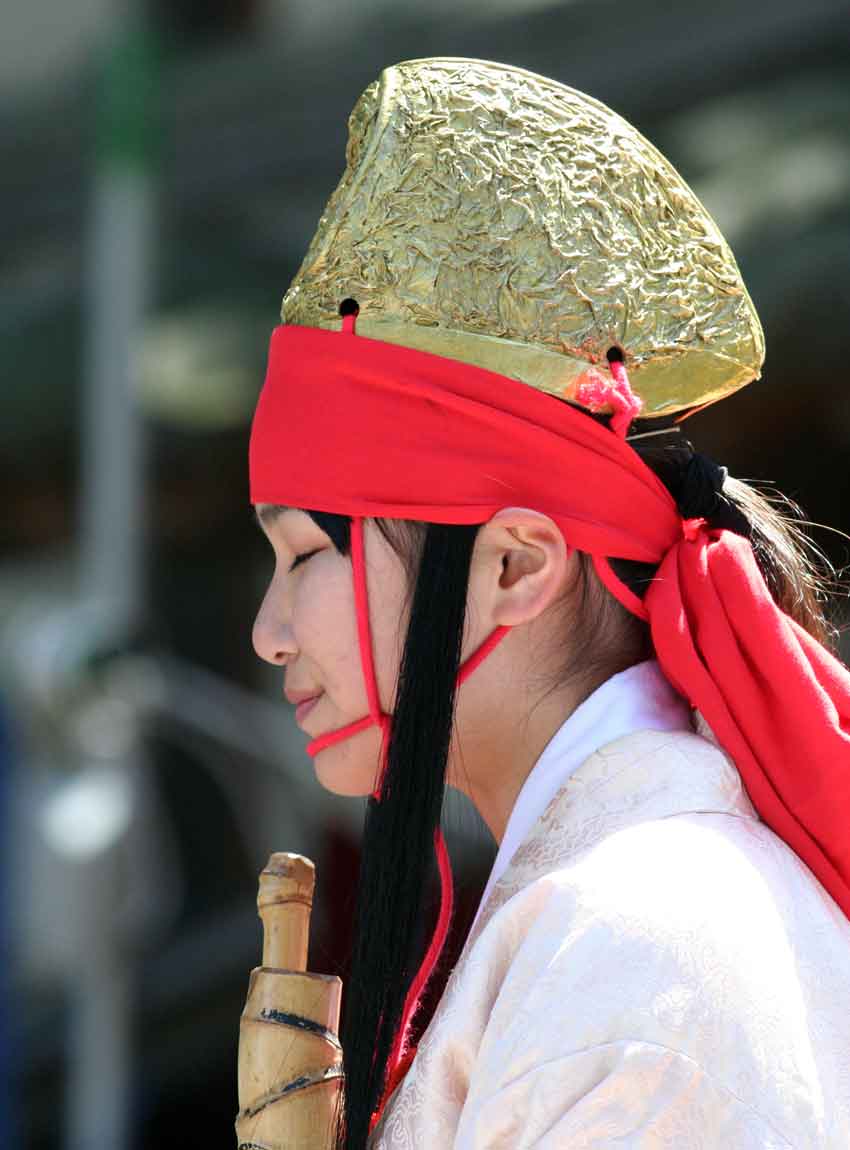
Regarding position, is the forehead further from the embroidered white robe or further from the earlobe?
the embroidered white robe

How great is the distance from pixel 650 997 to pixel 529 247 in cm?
64

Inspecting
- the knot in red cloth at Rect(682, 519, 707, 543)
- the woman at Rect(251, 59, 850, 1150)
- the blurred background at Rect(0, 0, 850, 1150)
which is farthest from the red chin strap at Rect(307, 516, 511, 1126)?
the blurred background at Rect(0, 0, 850, 1150)

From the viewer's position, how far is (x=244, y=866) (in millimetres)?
6234

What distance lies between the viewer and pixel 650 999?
1269 millimetres

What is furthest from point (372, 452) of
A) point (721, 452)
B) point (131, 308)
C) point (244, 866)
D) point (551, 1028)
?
point (244, 866)

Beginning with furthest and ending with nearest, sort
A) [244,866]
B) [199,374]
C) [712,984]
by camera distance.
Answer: [244,866], [199,374], [712,984]

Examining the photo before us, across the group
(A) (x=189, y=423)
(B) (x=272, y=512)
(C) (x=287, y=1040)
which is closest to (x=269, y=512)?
(B) (x=272, y=512)

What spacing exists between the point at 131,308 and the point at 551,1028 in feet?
11.8

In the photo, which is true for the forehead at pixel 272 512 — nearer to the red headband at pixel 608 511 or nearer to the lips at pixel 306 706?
the red headband at pixel 608 511

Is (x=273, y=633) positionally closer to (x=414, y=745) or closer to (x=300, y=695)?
(x=300, y=695)

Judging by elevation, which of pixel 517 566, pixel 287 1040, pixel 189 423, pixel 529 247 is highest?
pixel 529 247

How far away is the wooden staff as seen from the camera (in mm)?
1534

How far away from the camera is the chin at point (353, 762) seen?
163 centimetres

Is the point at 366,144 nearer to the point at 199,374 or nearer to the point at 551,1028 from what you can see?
the point at 551,1028
